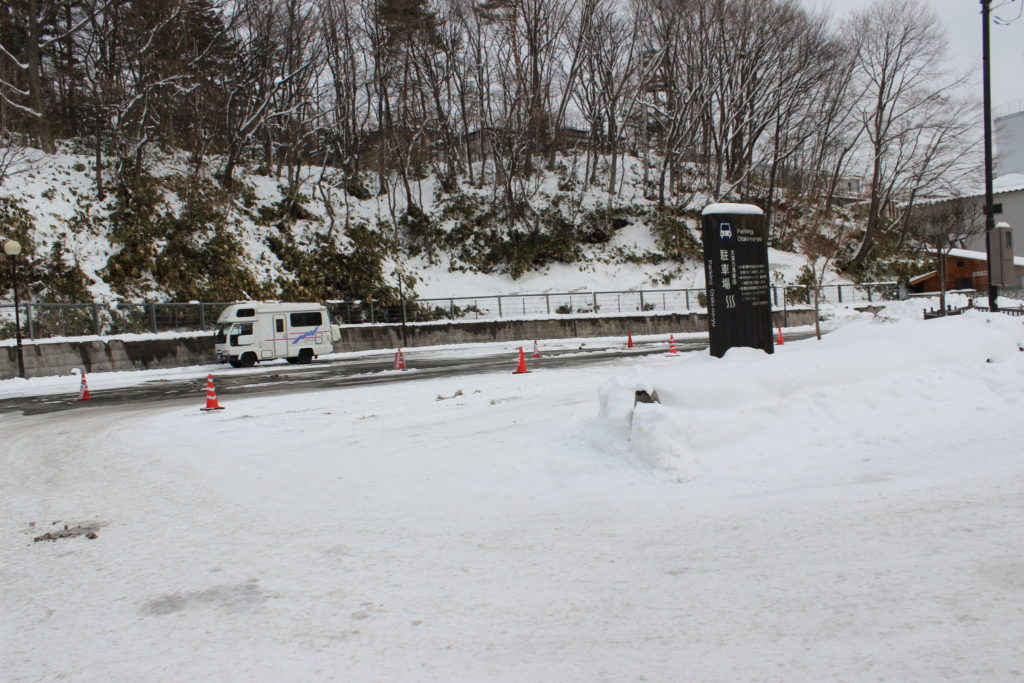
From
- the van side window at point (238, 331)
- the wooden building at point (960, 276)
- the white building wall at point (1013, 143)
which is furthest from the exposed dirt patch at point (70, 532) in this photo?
the white building wall at point (1013, 143)

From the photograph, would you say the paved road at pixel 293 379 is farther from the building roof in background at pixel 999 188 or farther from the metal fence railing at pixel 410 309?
the building roof in background at pixel 999 188

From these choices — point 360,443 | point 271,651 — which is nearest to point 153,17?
point 360,443

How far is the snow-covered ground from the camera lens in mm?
3295

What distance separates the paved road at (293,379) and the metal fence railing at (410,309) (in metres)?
4.73

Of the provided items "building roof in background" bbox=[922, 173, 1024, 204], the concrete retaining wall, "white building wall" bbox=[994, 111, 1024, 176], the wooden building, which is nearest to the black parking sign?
the concrete retaining wall

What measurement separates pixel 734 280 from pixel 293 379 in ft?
46.0

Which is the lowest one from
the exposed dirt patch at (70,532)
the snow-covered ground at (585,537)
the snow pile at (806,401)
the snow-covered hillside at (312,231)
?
the snow-covered ground at (585,537)

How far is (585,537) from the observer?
504cm

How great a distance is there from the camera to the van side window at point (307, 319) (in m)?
27.7

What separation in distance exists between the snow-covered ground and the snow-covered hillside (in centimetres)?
2429

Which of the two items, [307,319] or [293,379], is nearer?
[293,379]

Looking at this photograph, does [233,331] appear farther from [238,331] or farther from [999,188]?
[999,188]

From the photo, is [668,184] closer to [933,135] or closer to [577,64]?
[577,64]

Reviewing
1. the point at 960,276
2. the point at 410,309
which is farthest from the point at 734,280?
the point at 960,276
